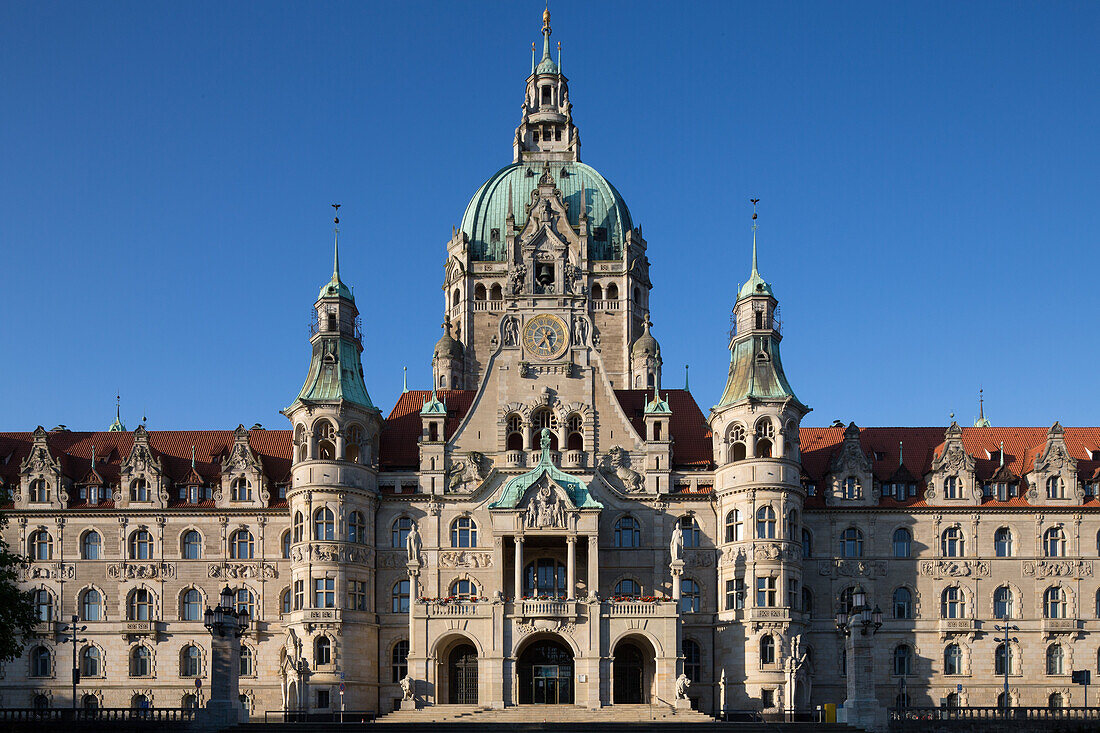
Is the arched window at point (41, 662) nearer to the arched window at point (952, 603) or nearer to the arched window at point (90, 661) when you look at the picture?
the arched window at point (90, 661)

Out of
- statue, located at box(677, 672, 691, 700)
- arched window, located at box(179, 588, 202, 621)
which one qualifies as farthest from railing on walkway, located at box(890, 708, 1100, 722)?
arched window, located at box(179, 588, 202, 621)

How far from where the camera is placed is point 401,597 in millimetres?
85125

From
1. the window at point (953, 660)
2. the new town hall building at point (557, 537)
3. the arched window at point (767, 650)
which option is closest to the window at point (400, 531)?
the new town hall building at point (557, 537)

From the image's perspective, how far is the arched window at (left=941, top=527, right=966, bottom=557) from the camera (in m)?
85.6

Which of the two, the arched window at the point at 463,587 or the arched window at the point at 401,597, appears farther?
the arched window at the point at 401,597

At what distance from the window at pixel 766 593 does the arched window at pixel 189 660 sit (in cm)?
3257

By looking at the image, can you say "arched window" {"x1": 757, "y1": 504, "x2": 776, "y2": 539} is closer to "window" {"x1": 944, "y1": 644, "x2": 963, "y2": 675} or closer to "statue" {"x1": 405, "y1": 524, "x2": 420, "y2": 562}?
"window" {"x1": 944, "y1": 644, "x2": 963, "y2": 675}

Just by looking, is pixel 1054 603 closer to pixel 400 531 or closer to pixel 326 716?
pixel 400 531

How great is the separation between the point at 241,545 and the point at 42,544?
1173cm

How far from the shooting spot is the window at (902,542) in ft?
281

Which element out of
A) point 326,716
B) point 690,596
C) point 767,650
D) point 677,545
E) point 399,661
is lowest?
point 326,716

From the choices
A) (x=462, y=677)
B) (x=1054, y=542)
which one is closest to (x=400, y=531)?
(x=462, y=677)

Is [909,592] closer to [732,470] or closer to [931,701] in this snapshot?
[931,701]

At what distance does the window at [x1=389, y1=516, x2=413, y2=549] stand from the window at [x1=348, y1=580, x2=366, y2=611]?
3.22m
